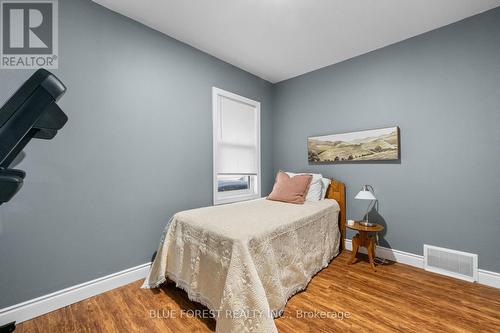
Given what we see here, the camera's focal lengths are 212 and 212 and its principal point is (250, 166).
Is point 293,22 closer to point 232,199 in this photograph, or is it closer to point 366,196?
point 366,196

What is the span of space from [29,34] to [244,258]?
252 centimetres

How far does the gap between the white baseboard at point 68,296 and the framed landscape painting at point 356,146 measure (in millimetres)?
2766

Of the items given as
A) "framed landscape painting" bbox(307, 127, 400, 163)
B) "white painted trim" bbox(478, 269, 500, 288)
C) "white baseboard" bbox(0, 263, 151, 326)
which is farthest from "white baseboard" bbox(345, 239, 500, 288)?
"white baseboard" bbox(0, 263, 151, 326)

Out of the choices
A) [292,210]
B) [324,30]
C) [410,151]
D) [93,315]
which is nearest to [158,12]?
[324,30]

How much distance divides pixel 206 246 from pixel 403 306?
1720mm

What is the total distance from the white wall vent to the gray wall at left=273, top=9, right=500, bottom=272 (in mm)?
76

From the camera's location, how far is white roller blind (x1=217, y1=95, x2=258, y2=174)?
10.3ft

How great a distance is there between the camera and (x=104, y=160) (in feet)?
6.67

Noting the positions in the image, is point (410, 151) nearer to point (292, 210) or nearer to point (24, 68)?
point (292, 210)

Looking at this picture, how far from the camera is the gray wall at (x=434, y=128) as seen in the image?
2.12m

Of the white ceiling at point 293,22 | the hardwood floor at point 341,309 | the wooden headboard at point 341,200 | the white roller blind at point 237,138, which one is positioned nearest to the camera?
the hardwood floor at point 341,309

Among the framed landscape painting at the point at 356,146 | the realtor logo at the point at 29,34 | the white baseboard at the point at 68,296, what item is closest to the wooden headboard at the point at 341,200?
the framed landscape painting at the point at 356,146

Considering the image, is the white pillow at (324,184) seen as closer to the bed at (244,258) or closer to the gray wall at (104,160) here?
the bed at (244,258)

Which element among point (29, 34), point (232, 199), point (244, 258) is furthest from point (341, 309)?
point (29, 34)
